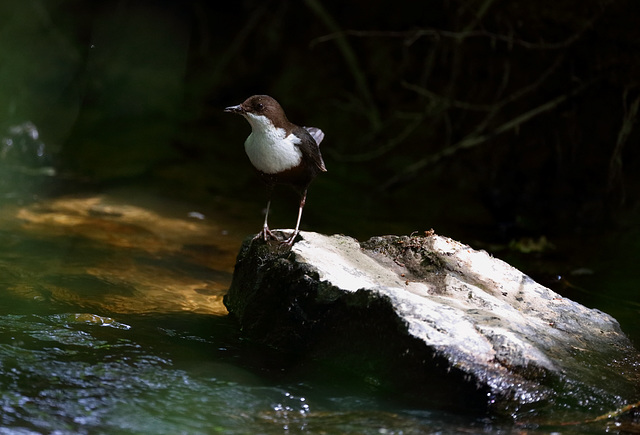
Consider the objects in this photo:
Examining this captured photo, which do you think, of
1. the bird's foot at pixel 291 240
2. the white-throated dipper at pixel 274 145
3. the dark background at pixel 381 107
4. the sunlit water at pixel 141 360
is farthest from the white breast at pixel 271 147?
the dark background at pixel 381 107

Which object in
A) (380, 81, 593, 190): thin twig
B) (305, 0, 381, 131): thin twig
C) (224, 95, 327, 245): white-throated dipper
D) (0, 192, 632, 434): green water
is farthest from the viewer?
(305, 0, 381, 131): thin twig

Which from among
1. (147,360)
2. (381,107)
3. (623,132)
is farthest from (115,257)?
(381,107)

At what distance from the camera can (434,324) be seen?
302 cm

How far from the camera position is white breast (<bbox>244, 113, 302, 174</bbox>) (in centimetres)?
379

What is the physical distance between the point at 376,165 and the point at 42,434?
21.5 ft

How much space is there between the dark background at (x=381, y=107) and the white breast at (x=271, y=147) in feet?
7.32

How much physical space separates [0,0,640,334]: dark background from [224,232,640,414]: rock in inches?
57.2

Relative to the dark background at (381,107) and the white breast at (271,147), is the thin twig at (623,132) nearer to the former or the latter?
the dark background at (381,107)

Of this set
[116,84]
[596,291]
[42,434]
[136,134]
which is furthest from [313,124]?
[42,434]

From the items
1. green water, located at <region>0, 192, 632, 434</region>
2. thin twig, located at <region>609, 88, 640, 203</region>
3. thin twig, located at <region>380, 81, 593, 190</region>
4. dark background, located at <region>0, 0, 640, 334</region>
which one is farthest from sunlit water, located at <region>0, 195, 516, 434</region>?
thin twig, located at <region>609, 88, 640, 203</region>

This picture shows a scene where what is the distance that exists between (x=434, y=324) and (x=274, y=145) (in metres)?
1.32

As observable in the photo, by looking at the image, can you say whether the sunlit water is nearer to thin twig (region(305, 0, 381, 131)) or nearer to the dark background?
the dark background

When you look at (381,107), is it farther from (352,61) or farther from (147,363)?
(147,363)

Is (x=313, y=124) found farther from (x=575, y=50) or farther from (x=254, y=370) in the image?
(x=254, y=370)
